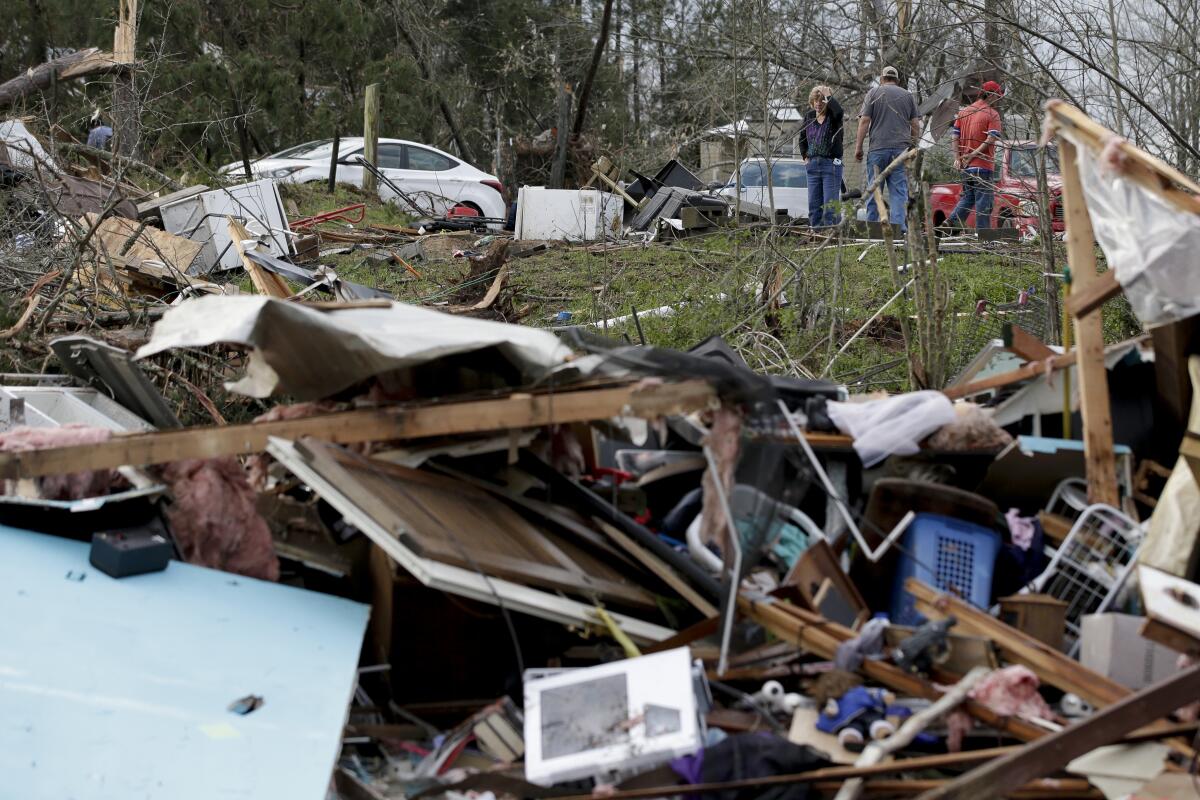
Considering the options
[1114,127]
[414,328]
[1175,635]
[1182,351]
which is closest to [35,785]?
[414,328]

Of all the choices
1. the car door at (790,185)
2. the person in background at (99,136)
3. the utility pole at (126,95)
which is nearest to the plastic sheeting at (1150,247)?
the utility pole at (126,95)

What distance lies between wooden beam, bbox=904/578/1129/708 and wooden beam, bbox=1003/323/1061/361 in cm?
136

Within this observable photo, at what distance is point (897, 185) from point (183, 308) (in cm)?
744

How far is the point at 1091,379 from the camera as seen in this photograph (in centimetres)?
403

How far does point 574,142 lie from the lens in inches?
730

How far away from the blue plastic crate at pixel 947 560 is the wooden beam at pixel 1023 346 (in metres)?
0.92

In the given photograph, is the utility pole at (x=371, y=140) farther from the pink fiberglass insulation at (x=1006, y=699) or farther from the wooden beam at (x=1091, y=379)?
the pink fiberglass insulation at (x=1006, y=699)

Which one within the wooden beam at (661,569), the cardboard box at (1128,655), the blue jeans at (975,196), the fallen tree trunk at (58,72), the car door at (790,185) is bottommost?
the cardboard box at (1128,655)

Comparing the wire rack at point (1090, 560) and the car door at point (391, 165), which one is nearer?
the wire rack at point (1090, 560)

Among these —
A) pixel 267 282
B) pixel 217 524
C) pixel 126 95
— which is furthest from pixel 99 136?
pixel 217 524

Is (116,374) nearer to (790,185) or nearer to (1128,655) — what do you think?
(1128,655)

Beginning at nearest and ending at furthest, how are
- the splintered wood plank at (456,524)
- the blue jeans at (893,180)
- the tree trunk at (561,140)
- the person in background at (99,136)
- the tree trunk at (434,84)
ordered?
the splintered wood plank at (456,524) < the blue jeans at (893,180) < the person in background at (99,136) < the tree trunk at (561,140) < the tree trunk at (434,84)

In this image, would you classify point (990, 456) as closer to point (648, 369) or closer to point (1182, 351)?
point (1182, 351)

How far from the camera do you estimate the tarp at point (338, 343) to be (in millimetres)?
3592
